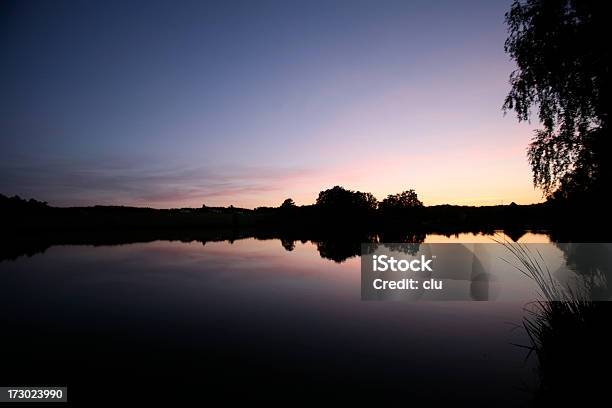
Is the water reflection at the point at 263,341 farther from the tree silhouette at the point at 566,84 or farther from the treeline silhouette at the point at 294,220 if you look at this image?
the treeline silhouette at the point at 294,220

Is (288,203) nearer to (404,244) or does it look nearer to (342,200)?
(342,200)

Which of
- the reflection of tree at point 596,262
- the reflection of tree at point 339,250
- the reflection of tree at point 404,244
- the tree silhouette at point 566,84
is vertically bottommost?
the reflection of tree at point 339,250

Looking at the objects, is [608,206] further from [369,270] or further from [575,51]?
[369,270]

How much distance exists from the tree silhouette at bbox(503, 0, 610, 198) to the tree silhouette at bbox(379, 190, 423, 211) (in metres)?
160

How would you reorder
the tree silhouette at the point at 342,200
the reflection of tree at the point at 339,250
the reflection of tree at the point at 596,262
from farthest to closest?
the tree silhouette at the point at 342,200 → the reflection of tree at the point at 339,250 → the reflection of tree at the point at 596,262

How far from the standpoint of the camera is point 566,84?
1168cm

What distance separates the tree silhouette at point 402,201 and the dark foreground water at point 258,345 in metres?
159

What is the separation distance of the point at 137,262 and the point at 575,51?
119 ft

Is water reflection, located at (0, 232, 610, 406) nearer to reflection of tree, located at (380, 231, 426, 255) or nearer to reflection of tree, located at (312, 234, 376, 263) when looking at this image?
reflection of tree, located at (312, 234, 376, 263)

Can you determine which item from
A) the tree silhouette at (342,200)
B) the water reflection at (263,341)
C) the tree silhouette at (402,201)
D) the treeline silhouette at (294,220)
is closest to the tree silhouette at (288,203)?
the treeline silhouette at (294,220)

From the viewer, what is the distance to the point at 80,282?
2303cm

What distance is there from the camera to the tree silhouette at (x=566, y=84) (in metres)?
10.5

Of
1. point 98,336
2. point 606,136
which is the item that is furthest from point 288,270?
point 606,136

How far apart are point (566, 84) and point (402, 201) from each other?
176 m
